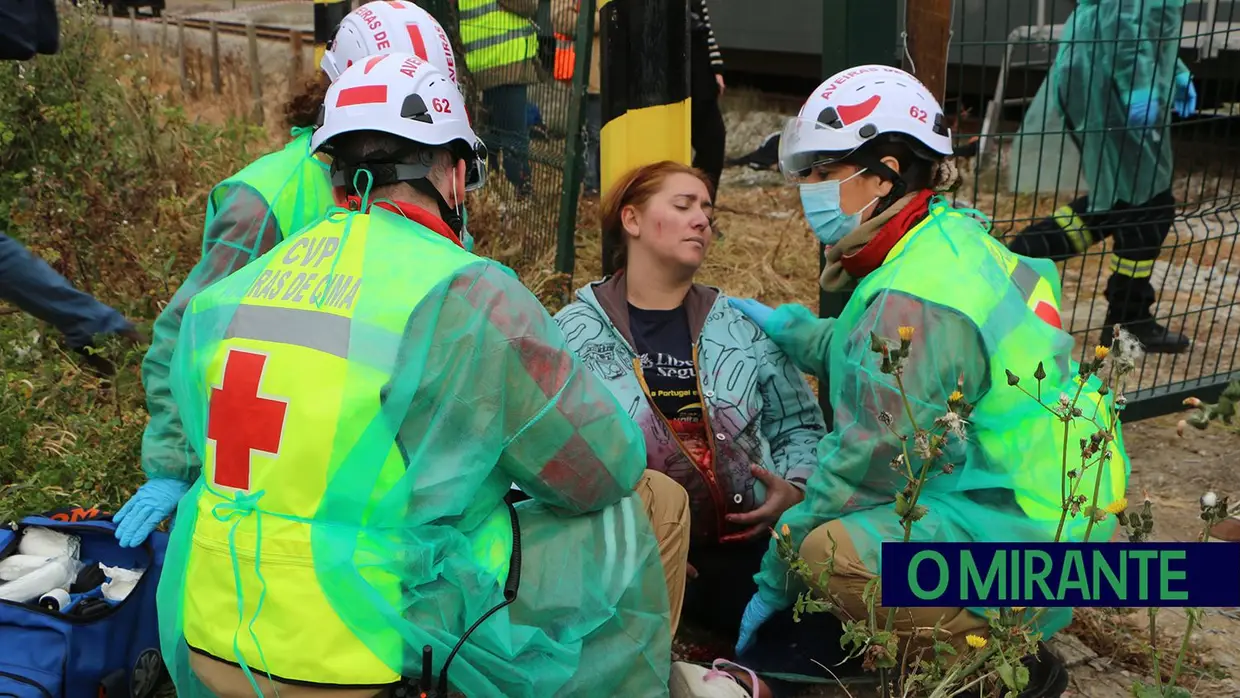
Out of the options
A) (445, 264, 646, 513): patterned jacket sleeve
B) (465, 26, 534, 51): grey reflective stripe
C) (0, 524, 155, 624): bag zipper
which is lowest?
(0, 524, 155, 624): bag zipper

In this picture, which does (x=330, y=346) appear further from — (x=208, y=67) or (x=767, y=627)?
(x=208, y=67)

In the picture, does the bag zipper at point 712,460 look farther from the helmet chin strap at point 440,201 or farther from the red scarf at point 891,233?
the helmet chin strap at point 440,201

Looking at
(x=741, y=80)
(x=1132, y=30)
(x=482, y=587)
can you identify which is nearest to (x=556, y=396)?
(x=482, y=587)

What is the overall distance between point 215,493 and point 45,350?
11.0ft

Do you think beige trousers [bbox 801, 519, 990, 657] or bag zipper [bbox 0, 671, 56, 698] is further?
beige trousers [bbox 801, 519, 990, 657]

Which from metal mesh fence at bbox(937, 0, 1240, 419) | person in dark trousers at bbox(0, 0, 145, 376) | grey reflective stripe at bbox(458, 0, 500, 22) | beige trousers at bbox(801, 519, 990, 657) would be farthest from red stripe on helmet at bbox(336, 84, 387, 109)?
grey reflective stripe at bbox(458, 0, 500, 22)

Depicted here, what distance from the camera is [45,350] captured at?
5.27 meters

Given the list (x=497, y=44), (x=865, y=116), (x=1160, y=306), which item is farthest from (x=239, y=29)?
(x=865, y=116)

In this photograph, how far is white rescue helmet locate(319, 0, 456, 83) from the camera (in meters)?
3.59

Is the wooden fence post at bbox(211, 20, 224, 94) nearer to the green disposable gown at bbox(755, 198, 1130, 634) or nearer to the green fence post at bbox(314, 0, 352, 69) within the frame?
the green fence post at bbox(314, 0, 352, 69)

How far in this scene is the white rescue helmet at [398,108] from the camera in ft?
8.39

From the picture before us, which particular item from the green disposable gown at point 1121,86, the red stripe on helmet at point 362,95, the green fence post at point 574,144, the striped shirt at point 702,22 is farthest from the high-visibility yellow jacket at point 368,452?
the striped shirt at point 702,22

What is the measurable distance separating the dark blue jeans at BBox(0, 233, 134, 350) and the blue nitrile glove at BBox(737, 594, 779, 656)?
2.92 metres

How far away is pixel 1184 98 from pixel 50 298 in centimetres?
456
